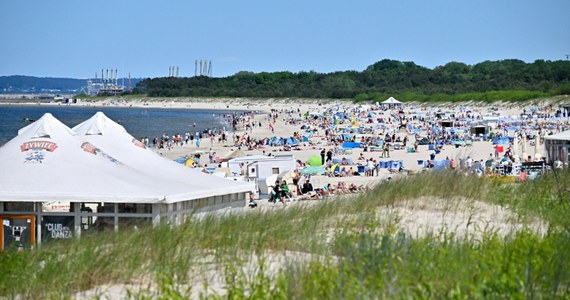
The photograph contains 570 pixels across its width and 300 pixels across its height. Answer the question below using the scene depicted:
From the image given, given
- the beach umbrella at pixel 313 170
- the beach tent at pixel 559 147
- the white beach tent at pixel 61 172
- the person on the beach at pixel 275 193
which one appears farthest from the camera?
the beach umbrella at pixel 313 170

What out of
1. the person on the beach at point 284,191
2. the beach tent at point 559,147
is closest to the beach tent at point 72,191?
the person on the beach at point 284,191

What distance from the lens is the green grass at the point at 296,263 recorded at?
5367 mm

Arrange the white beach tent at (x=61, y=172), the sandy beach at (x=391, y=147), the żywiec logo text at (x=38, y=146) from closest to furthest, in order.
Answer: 1. the white beach tent at (x=61, y=172)
2. the żywiec logo text at (x=38, y=146)
3. the sandy beach at (x=391, y=147)

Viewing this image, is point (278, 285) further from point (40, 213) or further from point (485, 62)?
point (485, 62)

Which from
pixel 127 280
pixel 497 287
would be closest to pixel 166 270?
pixel 127 280

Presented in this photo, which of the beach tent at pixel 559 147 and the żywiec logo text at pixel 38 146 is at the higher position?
the żywiec logo text at pixel 38 146

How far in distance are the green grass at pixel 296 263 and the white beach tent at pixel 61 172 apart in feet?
11.6

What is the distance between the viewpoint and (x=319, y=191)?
21.5m

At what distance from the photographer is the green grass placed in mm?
5367

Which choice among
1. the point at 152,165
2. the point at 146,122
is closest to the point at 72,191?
the point at 152,165

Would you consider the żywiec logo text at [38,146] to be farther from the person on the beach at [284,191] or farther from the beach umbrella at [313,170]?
the beach umbrella at [313,170]

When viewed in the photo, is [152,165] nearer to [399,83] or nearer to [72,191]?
[72,191]

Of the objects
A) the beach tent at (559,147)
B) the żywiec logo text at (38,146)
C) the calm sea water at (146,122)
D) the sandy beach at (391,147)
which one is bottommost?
the calm sea water at (146,122)

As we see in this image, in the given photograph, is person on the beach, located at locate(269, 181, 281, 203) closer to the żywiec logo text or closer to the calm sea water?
the żywiec logo text
